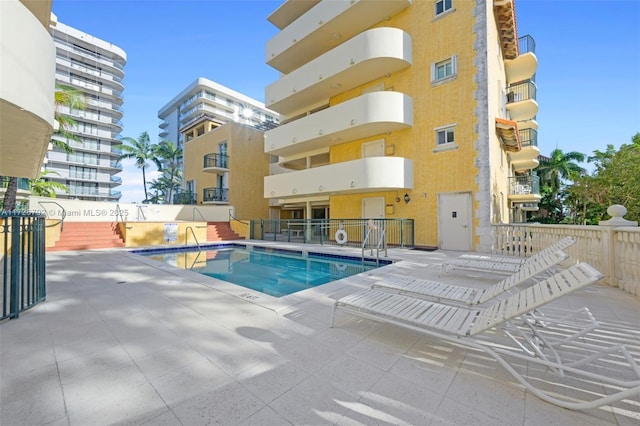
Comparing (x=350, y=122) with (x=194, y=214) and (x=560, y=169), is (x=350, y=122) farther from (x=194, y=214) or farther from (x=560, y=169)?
(x=560, y=169)

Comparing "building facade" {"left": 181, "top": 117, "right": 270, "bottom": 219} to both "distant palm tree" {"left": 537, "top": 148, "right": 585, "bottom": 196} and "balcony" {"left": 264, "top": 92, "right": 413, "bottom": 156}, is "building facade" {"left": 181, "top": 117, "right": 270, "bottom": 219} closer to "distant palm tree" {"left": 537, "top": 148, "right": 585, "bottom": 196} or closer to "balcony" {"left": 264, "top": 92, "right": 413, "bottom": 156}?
"balcony" {"left": 264, "top": 92, "right": 413, "bottom": 156}

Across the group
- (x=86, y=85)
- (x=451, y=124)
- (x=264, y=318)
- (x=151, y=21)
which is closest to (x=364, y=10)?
(x=451, y=124)

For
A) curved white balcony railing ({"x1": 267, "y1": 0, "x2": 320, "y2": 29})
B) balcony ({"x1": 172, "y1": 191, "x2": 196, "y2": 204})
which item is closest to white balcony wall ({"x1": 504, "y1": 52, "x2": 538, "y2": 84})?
curved white balcony railing ({"x1": 267, "y1": 0, "x2": 320, "y2": 29})

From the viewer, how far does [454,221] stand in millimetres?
11438

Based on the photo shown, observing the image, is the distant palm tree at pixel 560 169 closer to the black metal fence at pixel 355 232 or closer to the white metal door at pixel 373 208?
the white metal door at pixel 373 208

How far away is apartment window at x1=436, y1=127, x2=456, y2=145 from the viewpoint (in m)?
11.9

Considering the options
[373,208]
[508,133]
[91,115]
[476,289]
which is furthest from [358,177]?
[91,115]

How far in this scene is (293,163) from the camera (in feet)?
67.1

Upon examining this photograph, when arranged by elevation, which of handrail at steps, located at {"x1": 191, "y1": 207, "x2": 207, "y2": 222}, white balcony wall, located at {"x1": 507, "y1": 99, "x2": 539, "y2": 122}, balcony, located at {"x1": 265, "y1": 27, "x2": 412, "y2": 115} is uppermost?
balcony, located at {"x1": 265, "y1": 27, "x2": 412, "y2": 115}

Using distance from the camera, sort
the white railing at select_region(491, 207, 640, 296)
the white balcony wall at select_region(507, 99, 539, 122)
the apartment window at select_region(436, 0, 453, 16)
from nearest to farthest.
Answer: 1. the white railing at select_region(491, 207, 640, 296)
2. the apartment window at select_region(436, 0, 453, 16)
3. the white balcony wall at select_region(507, 99, 539, 122)

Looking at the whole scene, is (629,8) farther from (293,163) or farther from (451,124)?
(293,163)

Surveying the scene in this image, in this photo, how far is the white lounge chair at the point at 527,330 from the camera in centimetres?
Answer: 192

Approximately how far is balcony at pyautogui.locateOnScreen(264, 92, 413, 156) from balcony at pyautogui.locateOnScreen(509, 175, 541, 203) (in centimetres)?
847

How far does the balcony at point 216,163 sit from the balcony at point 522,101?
68.9ft
